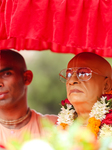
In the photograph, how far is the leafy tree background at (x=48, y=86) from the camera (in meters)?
8.65

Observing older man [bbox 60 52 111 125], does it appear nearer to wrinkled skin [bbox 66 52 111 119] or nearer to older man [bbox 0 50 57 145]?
wrinkled skin [bbox 66 52 111 119]

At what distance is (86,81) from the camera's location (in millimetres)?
2428

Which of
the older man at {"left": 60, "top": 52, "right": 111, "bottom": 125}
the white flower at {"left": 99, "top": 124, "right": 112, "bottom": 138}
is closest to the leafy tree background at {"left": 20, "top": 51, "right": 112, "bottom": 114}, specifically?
the older man at {"left": 60, "top": 52, "right": 111, "bottom": 125}

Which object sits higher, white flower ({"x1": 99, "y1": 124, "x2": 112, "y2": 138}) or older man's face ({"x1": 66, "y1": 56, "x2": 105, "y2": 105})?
older man's face ({"x1": 66, "y1": 56, "x2": 105, "y2": 105})

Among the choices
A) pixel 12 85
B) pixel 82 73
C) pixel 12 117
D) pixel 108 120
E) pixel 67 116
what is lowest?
pixel 12 117

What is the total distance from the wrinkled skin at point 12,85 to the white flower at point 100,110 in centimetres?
88

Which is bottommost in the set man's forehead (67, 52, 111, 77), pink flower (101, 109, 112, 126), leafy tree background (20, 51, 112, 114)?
leafy tree background (20, 51, 112, 114)

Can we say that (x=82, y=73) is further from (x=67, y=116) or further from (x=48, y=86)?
(x=48, y=86)

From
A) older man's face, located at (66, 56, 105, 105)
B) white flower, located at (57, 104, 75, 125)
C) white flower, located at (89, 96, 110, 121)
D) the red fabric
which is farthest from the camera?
white flower, located at (57, 104, 75, 125)

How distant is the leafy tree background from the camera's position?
8648 mm

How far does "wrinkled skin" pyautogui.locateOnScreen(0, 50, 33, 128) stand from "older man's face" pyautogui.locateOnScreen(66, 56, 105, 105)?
64 centimetres

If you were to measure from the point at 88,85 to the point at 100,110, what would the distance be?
274mm

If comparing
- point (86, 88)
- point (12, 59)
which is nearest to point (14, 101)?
point (12, 59)

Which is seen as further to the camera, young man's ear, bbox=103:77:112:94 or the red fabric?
young man's ear, bbox=103:77:112:94
